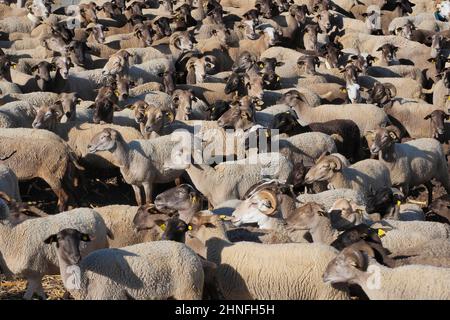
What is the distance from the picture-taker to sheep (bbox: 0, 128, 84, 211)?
12898 millimetres

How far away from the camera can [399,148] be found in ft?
47.6

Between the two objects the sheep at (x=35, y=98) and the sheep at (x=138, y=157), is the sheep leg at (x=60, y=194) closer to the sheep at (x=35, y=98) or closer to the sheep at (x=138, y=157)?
the sheep at (x=138, y=157)

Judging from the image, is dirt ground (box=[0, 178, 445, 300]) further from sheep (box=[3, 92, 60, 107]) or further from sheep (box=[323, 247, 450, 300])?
sheep (box=[323, 247, 450, 300])

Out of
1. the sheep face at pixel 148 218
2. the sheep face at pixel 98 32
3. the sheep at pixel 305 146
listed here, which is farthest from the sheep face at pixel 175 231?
the sheep face at pixel 98 32

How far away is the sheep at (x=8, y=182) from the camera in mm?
11773

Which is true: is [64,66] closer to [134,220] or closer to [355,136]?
[355,136]

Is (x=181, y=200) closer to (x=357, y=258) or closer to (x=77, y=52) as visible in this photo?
(x=357, y=258)

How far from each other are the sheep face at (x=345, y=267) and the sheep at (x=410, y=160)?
17.7ft

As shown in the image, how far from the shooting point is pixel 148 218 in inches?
425

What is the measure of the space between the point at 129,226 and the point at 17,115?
439cm

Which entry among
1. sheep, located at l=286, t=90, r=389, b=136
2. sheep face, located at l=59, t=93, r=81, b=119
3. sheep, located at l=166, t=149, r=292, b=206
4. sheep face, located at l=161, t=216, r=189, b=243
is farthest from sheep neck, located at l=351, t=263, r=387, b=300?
sheep, located at l=286, t=90, r=389, b=136

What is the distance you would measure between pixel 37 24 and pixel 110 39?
85.9 inches

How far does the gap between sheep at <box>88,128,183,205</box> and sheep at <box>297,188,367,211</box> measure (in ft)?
7.78
